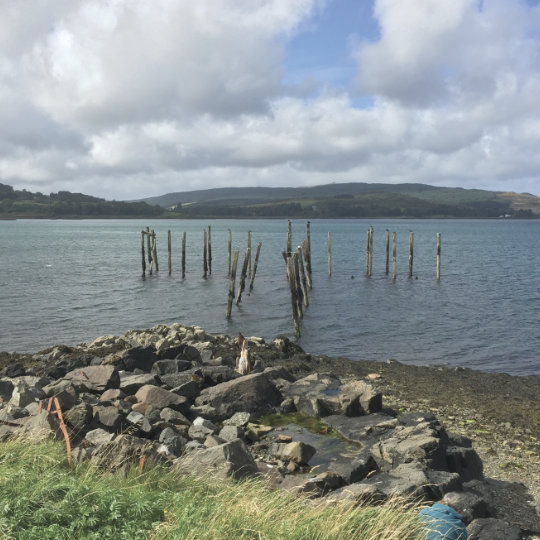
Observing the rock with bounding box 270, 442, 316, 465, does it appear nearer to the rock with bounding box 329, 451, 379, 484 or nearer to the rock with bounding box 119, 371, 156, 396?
the rock with bounding box 329, 451, 379, 484

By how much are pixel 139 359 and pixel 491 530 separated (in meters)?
10.6

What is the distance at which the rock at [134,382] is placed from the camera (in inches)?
499

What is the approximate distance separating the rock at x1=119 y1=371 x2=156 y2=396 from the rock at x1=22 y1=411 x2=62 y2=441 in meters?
4.20

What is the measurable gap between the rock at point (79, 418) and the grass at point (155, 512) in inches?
101

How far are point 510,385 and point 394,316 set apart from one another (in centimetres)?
1262

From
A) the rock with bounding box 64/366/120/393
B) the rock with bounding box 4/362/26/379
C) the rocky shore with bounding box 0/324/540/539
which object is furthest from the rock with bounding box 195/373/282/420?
the rock with bounding box 4/362/26/379

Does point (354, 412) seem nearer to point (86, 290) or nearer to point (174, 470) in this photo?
point (174, 470)

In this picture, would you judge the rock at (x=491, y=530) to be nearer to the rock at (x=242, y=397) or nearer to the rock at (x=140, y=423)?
the rock at (x=140, y=423)

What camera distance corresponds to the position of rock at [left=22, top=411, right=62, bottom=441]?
7880mm

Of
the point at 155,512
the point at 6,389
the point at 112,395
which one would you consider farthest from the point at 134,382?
the point at 155,512

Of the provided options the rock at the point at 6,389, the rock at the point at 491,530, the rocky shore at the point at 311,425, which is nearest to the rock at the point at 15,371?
the rocky shore at the point at 311,425

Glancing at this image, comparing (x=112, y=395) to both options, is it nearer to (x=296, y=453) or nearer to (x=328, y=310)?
(x=296, y=453)

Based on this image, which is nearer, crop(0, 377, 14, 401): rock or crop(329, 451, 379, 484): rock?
crop(329, 451, 379, 484): rock

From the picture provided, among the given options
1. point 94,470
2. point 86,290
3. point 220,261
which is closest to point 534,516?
point 94,470
